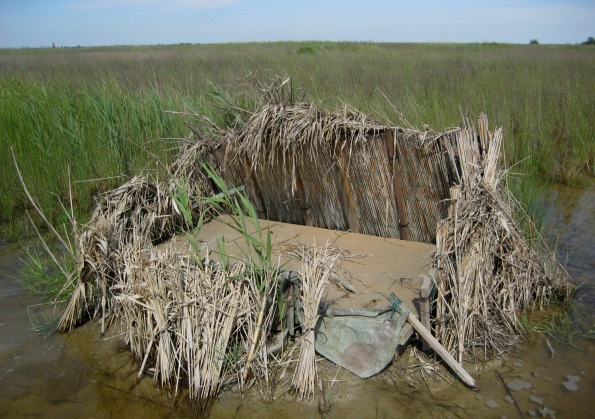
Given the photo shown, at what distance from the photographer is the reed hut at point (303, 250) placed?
312cm

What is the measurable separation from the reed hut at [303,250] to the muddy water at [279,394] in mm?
145

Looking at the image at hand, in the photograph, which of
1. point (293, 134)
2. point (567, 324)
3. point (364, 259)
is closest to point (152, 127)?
point (293, 134)

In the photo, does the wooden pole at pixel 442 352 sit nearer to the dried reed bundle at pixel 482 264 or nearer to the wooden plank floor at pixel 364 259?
the dried reed bundle at pixel 482 264

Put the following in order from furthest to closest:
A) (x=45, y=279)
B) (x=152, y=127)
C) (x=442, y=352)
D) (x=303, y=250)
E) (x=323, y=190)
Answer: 1. (x=152, y=127)
2. (x=45, y=279)
3. (x=323, y=190)
4. (x=303, y=250)
5. (x=442, y=352)

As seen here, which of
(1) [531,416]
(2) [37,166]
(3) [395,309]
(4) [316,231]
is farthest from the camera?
(2) [37,166]

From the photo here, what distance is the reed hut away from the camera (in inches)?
123

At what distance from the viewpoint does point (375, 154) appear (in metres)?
3.96

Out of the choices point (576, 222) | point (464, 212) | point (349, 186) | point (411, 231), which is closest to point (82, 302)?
point (349, 186)

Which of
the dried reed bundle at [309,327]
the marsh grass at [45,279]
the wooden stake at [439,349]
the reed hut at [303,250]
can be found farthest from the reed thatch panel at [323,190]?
the marsh grass at [45,279]

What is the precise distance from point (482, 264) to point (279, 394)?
57.9 inches

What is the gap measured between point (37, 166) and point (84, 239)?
2.71 meters

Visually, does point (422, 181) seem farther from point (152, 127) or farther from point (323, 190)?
point (152, 127)

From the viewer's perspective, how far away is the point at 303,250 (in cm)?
348

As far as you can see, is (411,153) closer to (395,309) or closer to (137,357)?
(395,309)
